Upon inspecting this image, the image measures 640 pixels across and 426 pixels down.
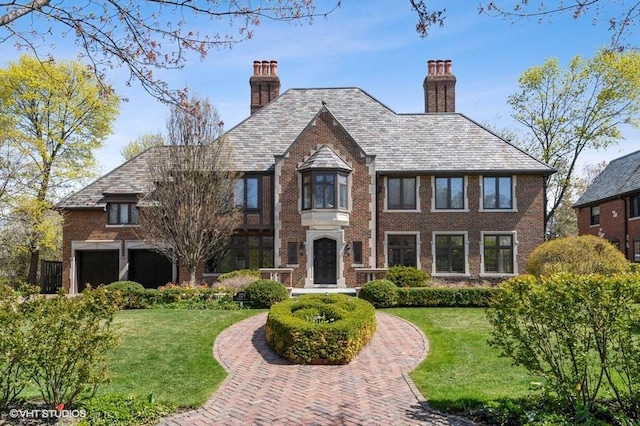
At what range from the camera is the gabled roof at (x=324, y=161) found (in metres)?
21.9

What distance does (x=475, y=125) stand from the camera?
2634 cm

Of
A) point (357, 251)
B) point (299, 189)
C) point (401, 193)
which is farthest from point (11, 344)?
point (401, 193)

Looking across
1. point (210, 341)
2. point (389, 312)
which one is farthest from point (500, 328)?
point (389, 312)

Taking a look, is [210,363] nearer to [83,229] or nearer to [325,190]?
[325,190]

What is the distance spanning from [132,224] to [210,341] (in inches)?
589

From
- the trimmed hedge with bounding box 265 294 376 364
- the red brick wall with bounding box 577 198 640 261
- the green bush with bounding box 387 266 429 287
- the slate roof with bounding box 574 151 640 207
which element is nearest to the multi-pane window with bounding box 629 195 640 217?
the red brick wall with bounding box 577 198 640 261

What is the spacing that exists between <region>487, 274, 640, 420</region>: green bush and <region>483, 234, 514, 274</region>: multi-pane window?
56.5 ft

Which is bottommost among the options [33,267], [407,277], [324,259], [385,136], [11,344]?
[33,267]

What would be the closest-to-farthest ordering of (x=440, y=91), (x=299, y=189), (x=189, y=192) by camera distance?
(x=189, y=192)
(x=299, y=189)
(x=440, y=91)

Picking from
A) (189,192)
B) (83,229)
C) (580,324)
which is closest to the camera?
(580,324)

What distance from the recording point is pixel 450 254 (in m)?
23.7

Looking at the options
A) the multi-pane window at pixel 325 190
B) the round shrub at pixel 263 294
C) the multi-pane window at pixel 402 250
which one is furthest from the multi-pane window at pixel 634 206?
the round shrub at pixel 263 294

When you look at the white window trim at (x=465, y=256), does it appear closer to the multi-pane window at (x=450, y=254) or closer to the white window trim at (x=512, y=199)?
the multi-pane window at (x=450, y=254)

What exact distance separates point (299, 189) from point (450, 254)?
8.14 meters
